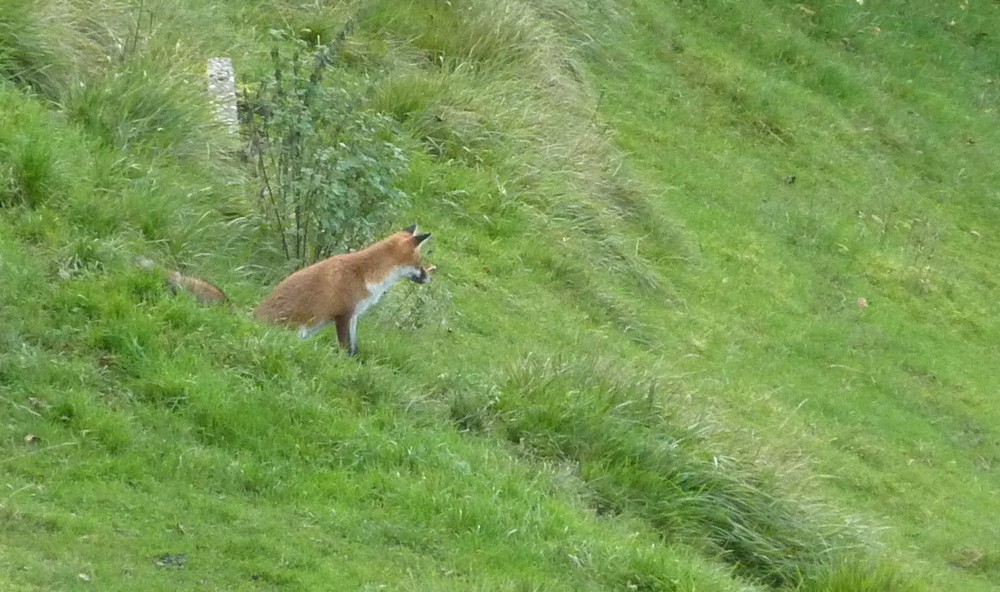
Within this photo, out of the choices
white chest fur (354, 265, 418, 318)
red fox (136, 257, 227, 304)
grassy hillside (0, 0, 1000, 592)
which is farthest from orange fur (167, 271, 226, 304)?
white chest fur (354, 265, 418, 318)

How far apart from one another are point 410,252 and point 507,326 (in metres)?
1.96

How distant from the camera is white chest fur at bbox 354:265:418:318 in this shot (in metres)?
8.65

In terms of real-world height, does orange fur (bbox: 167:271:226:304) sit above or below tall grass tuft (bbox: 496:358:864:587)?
above

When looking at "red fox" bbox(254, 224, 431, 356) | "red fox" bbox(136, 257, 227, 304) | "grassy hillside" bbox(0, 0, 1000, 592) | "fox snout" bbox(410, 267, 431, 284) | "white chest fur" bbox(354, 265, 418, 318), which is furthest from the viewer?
"fox snout" bbox(410, 267, 431, 284)

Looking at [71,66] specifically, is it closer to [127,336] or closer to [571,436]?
[127,336]

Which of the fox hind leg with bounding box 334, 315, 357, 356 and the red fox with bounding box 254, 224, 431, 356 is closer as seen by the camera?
the red fox with bounding box 254, 224, 431, 356

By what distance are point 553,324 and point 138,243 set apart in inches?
148

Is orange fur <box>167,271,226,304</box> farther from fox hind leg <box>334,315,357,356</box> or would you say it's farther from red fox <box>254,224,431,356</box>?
fox hind leg <box>334,315,357,356</box>

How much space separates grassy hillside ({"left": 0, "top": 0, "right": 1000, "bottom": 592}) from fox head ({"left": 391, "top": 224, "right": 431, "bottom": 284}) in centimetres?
45

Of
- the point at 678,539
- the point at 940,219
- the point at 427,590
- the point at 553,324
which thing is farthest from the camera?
the point at 940,219

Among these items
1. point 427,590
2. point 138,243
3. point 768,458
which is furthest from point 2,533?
point 768,458

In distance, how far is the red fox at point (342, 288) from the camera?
27.2ft

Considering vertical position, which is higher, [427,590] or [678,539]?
[427,590]

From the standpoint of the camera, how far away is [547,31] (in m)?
16.6
